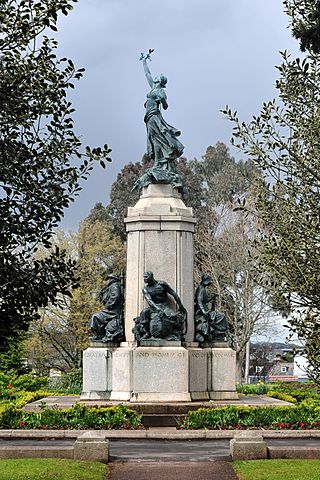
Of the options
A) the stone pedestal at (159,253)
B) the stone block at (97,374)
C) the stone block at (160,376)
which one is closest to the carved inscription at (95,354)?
the stone block at (97,374)

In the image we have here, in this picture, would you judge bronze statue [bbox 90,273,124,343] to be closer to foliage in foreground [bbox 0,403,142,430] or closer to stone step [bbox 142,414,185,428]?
stone step [bbox 142,414,185,428]

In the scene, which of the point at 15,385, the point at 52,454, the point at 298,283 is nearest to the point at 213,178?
the point at 15,385

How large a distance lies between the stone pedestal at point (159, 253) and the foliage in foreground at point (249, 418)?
3642 mm

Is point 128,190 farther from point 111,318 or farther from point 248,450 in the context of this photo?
point 248,450

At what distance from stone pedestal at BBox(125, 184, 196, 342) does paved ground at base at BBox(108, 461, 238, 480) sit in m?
7.78

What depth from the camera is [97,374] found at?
1941 cm

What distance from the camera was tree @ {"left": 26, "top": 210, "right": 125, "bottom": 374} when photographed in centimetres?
4162

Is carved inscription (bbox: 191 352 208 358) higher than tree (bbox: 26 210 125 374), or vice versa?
tree (bbox: 26 210 125 374)

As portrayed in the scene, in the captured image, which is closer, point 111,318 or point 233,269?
point 111,318

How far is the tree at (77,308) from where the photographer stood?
4162 cm

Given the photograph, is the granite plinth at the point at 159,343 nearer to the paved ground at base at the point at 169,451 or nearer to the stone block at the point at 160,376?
the stone block at the point at 160,376

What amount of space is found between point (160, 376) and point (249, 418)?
2.63m

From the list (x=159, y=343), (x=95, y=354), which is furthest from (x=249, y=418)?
(x=95, y=354)

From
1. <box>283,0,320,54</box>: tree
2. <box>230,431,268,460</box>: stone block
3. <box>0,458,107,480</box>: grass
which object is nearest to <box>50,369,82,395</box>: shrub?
<box>230,431,268,460</box>: stone block
